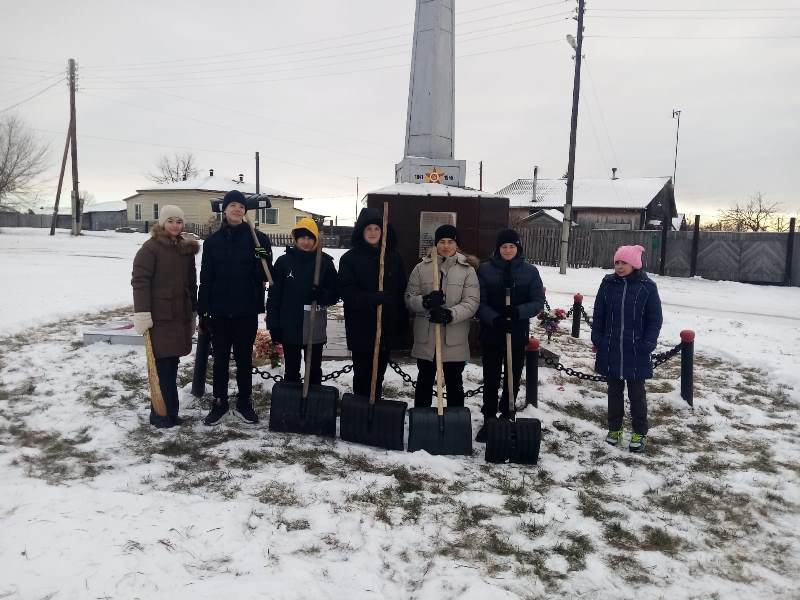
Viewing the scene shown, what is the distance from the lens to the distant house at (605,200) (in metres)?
31.1

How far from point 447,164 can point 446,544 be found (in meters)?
5.20

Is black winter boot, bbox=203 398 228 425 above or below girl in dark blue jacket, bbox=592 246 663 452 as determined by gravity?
below

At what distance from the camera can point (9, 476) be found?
3334 mm

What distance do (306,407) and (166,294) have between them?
54.3 inches

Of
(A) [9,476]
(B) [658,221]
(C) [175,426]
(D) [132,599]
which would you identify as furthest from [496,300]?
(B) [658,221]

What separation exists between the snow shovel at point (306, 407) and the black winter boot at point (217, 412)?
509 millimetres

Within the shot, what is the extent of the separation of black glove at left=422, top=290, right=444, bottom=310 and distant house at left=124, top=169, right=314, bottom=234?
3315 centimetres

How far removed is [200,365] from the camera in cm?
500

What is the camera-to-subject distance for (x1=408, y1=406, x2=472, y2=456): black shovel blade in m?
3.96

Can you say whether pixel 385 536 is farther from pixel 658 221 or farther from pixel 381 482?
pixel 658 221

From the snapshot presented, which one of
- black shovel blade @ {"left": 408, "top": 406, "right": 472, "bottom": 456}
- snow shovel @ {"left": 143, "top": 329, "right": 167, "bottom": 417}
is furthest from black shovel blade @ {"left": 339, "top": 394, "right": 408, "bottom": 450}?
snow shovel @ {"left": 143, "top": 329, "right": 167, "bottom": 417}

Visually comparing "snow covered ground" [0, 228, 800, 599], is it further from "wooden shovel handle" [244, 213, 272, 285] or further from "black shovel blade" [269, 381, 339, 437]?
"wooden shovel handle" [244, 213, 272, 285]

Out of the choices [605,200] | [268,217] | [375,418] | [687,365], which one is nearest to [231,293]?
[375,418]

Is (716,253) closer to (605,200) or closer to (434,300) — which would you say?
(605,200)
